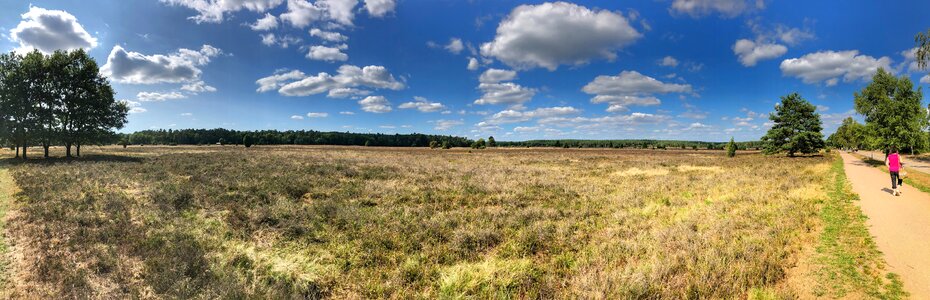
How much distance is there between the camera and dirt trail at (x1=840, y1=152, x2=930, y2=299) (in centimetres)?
614

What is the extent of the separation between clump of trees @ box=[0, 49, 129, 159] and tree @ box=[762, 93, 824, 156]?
9021 centimetres

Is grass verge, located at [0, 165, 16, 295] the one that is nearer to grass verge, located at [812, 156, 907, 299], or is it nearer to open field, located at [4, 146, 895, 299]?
open field, located at [4, 146, 895, 299]

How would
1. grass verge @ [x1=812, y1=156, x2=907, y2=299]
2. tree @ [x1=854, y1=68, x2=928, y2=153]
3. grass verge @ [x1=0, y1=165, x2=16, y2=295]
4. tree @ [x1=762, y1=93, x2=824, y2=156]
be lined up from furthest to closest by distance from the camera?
1. tree @ [x1=762, y1=93, x2=824, y2=156]
2. tree @ [x1=854, y1=68, x2=928, y2=153]
3. grass verge @ [x1=0, y1=165, x2=16, y2=295]
4. grass verge @ [x1=812, y1=156, x2=907, y2=299]

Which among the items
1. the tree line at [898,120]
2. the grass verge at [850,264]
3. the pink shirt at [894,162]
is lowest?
the grass verge at [850,264]

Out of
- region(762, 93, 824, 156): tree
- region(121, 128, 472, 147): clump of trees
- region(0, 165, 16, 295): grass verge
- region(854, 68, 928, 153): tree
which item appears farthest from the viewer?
region(121, 128, 472, 147): clump of trees

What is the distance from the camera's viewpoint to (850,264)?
6.86m

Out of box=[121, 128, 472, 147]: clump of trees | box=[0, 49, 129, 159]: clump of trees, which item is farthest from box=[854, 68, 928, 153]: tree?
box=[121, 128, 472, 147]: clump of trees

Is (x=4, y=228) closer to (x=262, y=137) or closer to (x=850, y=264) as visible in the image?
(x=850, y=264)

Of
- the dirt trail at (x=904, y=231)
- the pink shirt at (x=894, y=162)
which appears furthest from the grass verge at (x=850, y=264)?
the pink shirt at (x=894, y=162)

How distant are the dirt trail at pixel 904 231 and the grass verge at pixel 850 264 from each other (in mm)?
170

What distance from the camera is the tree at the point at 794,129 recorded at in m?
49.0

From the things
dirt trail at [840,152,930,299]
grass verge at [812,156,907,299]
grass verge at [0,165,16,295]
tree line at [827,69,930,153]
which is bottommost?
grass verge at [0,165,16,295]

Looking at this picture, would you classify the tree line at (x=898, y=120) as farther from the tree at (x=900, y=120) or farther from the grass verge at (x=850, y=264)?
the grass verge at (x=850, y=264)

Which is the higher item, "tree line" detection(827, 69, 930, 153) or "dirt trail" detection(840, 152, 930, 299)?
"tree line" detection(827, 69, 930, 153)
